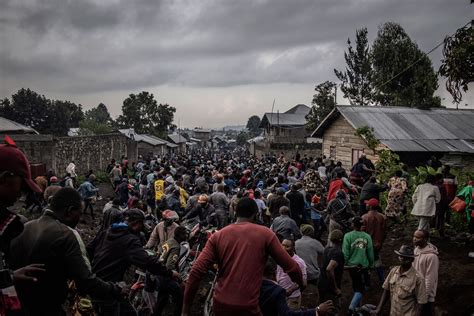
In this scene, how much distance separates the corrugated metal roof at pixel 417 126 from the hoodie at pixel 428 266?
44.3ft

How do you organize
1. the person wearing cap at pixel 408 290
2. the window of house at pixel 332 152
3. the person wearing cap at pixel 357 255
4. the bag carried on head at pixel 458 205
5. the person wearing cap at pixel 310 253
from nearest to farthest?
the person wearing cap at pixel 408 290 → the person wearing cap at pixel 310 253 → the person wearing cap at pixel 357 255 → the bag carried on head at pixel 458 205 → the window of house at pixel 332 152

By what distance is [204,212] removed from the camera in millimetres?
10992

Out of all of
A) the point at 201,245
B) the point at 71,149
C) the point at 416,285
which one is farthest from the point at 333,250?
the point at 71,149

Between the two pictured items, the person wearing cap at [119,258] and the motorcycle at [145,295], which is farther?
the motorcycle at [145,295]

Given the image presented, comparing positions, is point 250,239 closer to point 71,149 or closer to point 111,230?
point 111,230

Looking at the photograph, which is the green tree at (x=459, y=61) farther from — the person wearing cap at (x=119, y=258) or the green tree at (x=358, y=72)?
the green tree at (x=358, y=72)

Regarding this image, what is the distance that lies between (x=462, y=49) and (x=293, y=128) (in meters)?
52.9

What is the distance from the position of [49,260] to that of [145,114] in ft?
179

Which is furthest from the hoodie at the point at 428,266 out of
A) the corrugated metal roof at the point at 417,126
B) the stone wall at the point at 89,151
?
the stone wall at the point at 89,151

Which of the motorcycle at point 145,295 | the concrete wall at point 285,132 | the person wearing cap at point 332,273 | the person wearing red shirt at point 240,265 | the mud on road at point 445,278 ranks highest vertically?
the concrete wall at point 285,132

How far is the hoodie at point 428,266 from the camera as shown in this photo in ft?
19.1

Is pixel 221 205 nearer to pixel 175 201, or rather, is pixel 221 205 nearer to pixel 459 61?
pixel 175 201

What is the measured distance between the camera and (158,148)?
47000 mm

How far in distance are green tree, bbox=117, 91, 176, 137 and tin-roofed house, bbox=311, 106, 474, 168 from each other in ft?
108
